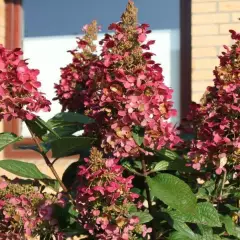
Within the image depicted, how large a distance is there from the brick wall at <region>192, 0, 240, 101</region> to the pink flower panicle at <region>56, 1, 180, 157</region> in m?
2.09


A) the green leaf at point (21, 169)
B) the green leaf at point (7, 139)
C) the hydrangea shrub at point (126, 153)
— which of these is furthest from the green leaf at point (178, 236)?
the green leaf at point (7, 139)

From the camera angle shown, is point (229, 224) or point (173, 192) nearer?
point (173, 192)

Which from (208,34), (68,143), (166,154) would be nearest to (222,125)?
(166,154)

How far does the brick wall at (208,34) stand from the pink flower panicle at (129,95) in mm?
2092

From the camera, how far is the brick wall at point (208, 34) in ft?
11.9

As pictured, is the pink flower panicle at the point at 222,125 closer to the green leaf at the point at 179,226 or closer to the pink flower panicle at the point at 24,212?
the green leaf at the point at 179,226

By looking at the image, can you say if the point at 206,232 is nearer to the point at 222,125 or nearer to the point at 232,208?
the point at 232,208

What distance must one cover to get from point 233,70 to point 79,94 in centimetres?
65

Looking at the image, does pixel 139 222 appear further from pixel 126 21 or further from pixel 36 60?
pixel 36 60

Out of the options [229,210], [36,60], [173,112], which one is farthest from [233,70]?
[36,60]

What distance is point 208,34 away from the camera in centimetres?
366

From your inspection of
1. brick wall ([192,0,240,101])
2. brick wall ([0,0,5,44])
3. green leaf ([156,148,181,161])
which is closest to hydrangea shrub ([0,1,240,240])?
green leaf ([156,148,181,161])

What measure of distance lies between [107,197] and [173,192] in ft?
0.64

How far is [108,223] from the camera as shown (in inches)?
55.6
